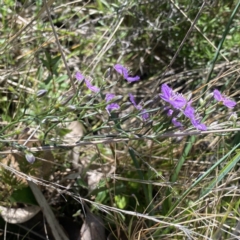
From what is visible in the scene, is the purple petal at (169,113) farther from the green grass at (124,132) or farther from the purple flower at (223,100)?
the purple flower at (223,100)

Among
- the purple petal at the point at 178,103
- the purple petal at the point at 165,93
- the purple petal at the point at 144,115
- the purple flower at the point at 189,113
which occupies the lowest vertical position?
the purple petal at the point at 144,115

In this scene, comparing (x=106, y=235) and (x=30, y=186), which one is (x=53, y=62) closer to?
(x=30, y=186)

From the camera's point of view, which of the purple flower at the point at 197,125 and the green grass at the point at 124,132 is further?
the green grass at the point at 124,132

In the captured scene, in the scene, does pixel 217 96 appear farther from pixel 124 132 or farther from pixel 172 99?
pixel 124 132

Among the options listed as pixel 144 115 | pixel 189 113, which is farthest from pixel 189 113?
pixel 144 115

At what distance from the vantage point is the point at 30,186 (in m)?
1.44

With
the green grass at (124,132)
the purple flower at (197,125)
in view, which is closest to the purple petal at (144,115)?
the green grass at (124,132)

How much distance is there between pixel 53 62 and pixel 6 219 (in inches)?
18.2

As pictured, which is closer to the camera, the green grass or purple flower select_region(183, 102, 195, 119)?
purple flower select_region(183, 102, 195, 119)

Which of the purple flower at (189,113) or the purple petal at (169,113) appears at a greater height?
the purple flower at (189,113)

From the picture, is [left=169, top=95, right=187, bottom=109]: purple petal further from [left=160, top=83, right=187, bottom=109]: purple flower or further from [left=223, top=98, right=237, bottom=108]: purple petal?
[left=223, top=98, right=237, bottom=108]: purple petal

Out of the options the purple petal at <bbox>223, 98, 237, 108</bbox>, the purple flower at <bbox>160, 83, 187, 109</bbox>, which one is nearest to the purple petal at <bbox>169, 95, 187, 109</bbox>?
the purple flower at <bbox>160, 83, 187, 109</bbox>

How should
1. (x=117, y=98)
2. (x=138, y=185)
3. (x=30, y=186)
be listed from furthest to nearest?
(x=138, y=185) → (x=30, y=186) → (x=117, y=98)

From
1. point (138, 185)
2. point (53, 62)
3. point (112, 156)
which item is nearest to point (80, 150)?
point (112, 156)
